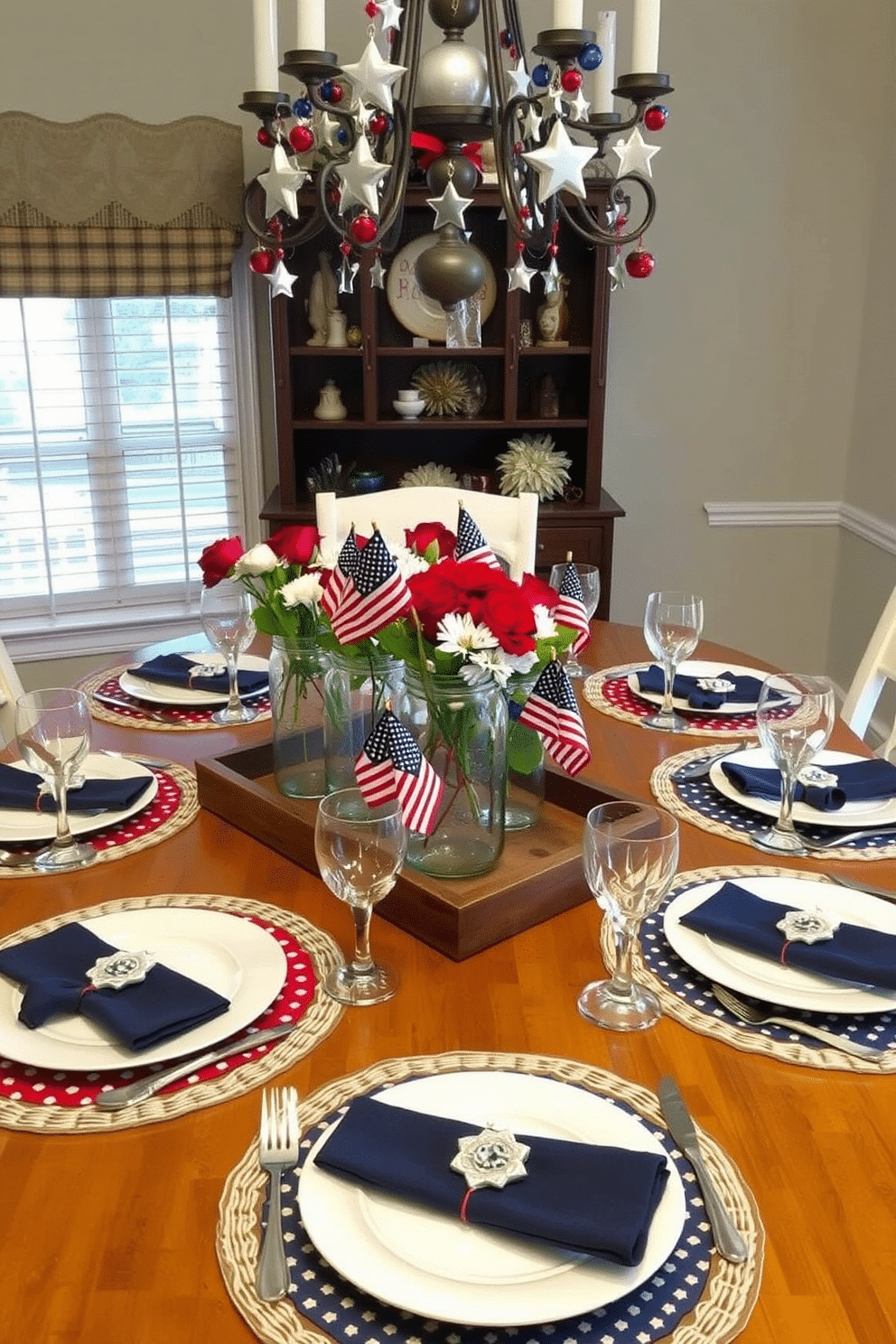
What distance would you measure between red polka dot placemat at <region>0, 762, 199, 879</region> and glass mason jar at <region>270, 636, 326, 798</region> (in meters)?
0.14

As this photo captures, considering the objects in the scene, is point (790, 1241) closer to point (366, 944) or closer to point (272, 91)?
point (366, 944)

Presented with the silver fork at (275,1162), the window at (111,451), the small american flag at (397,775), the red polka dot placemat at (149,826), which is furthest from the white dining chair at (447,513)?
the window at (111,451)

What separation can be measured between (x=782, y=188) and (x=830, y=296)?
0.36 metres

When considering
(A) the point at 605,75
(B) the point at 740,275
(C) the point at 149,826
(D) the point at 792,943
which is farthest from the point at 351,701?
(B) the point at 740,275

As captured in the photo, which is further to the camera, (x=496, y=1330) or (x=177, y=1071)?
(x=177, y=1071)

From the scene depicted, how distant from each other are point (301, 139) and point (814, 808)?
41.6 inches

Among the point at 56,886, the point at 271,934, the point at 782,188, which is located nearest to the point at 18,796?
the point at 56,886

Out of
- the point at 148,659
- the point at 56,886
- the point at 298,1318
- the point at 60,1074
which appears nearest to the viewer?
the point at 298,1318

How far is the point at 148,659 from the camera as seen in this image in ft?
6.91

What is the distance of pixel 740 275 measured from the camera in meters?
3.62

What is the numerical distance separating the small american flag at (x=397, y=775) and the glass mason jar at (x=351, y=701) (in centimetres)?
11

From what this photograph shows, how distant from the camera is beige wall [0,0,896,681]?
327cm

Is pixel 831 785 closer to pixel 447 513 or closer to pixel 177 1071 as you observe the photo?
pixel 177 1071

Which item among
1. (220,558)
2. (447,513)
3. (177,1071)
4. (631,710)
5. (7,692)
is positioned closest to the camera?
(177,1071)
